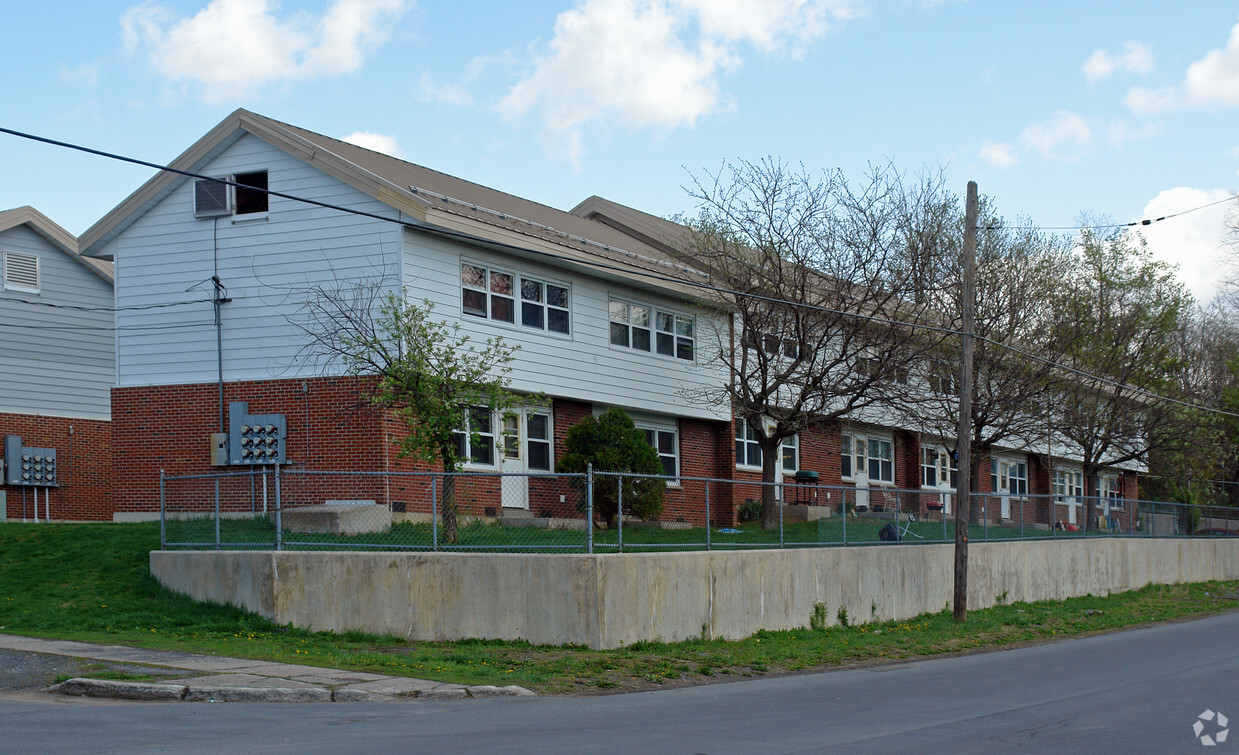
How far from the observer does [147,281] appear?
1003 inches

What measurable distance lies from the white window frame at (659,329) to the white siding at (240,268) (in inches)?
274

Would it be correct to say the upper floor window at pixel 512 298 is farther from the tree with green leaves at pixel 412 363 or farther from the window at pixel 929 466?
the window at pixel 929 466

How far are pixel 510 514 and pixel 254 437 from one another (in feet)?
28.2

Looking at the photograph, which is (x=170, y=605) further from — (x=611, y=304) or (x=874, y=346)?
(x=874, y=346)

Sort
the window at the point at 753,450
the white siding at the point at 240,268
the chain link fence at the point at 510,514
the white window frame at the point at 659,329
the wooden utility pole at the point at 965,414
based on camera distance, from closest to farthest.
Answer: the chain link fence at the point at 510,514, the wooden utility pole at the point at 965,414, the white siding at the point at 240,268, the white window frame at the point at 659,329, the window at the point at 753,450

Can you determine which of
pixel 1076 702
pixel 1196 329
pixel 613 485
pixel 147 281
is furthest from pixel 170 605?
pixel 1196 329

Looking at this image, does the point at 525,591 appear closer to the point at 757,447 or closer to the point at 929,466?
the point at 757,447

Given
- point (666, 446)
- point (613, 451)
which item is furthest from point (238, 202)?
point (666, 446)

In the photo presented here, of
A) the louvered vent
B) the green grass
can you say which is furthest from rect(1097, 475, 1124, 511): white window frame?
the louvered vent

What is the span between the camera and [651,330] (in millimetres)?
29750

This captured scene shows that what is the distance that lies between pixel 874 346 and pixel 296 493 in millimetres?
13402

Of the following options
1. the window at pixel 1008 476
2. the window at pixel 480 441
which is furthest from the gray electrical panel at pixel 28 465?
the window at pixel 1008 476

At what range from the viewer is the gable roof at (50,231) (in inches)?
1217

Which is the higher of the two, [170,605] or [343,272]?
[343,272]
